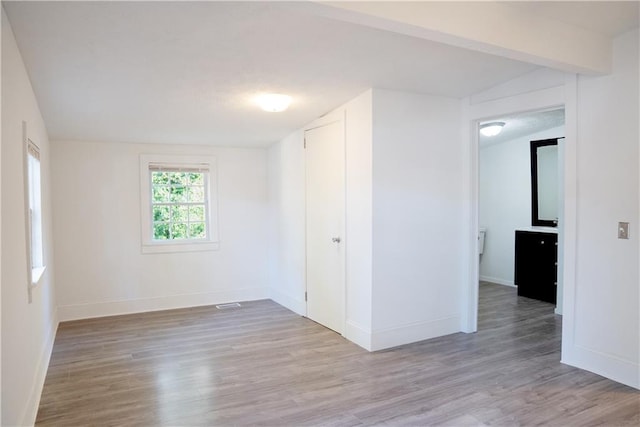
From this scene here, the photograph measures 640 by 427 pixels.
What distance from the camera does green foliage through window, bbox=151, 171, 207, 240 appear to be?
17.7 feet

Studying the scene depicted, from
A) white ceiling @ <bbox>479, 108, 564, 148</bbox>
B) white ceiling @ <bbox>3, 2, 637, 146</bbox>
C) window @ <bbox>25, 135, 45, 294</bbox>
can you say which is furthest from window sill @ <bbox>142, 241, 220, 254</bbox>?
white ceiling @ <bbox>479, 108, 564, 148</bbox>

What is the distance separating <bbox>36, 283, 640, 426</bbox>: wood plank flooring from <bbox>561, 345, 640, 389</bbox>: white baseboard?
0.08 m

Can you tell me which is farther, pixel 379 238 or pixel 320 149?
pixel 320 149

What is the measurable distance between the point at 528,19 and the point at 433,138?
5.00 feet

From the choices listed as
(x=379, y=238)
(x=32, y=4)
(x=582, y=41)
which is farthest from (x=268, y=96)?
(x=582, y=41)

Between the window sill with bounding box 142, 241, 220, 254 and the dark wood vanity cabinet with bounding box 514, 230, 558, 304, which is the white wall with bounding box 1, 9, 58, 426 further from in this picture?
the dark wood vanity cabinet with bounding box 514, 230, 558, 304

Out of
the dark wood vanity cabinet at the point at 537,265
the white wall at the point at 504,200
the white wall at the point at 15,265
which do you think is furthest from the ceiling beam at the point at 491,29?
the white wall at the point at 504,200

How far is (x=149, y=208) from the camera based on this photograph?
5.27 meters

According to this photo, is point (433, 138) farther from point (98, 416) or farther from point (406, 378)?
point (98, 416)

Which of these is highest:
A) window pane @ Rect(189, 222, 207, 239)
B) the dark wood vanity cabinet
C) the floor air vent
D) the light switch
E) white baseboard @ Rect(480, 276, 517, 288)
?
the light switch

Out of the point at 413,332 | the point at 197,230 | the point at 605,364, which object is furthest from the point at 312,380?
the point at 197,230

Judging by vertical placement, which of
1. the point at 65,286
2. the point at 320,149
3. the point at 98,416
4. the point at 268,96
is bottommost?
the point at 98,416

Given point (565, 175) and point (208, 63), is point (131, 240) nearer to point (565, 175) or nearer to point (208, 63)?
point (208, 63)

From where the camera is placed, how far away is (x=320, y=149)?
4410 mm
